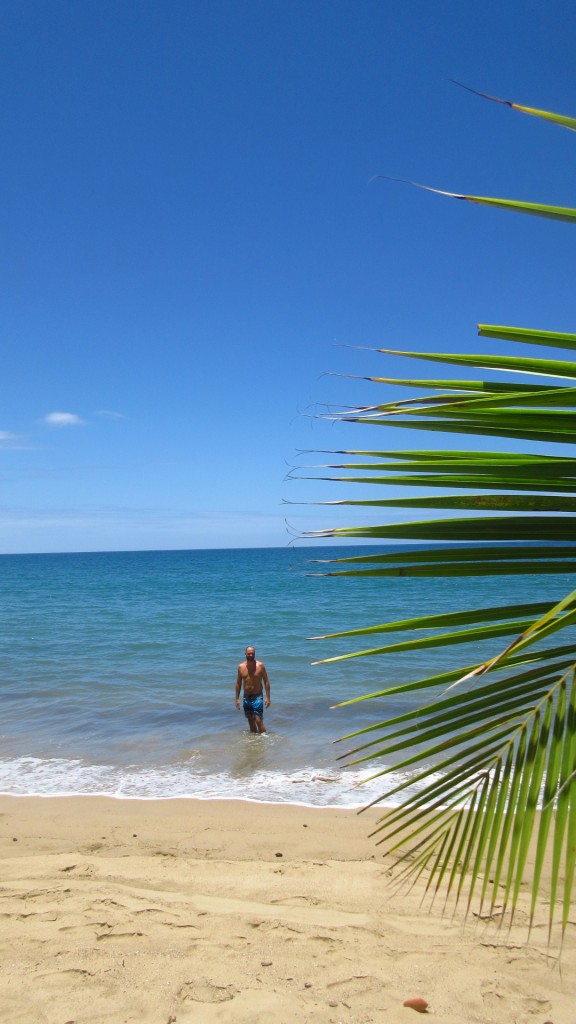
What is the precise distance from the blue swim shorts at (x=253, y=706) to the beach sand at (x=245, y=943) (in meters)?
3.85

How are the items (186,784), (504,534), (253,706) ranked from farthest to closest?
1. (253,706)
2. (186,784)
3. (504,534)

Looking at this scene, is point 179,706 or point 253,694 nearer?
point 253,694

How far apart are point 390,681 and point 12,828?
27.1 feet

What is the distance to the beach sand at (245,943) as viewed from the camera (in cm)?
369

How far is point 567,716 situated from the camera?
1.08m

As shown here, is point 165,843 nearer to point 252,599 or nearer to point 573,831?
point 573,831

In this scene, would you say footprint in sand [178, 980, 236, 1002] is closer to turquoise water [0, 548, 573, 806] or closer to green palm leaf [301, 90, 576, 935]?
turquoise water [0, 548, 573, 806]

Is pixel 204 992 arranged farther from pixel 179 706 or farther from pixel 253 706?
pixel 179 706

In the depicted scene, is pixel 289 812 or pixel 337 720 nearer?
pixel 289 812

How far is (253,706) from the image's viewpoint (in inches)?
411

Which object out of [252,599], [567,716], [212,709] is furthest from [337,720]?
[252,599]

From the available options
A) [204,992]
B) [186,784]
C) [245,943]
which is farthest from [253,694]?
[204,992]

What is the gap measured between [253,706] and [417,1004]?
22.4ft

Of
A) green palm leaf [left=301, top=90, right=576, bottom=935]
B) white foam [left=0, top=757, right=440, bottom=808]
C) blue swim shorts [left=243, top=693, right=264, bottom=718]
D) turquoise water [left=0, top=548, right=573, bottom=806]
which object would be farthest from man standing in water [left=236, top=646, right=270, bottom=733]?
green palm leaf [left=301, top=90, right=576, bottom=935]
